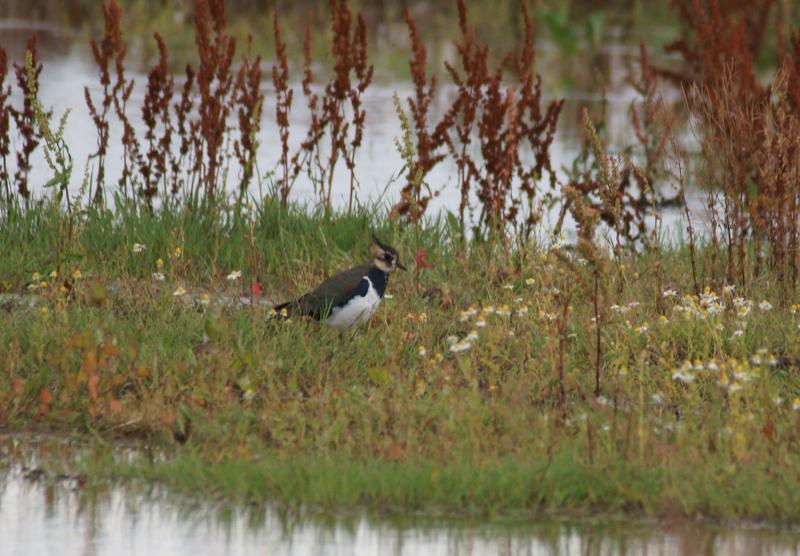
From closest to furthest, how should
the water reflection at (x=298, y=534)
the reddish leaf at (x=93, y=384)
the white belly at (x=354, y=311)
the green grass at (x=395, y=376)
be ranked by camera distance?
the water reflection at (x=298, y=534)
the green grass at (x=395, y=376)
the reddish leaf at (x=93, y=384)
the white belly at (x=354, y=311)

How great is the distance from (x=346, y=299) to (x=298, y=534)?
2310mm

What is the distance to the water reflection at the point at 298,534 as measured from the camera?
4508 mm

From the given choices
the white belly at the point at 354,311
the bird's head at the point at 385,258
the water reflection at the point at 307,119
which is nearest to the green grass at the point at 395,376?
the white belly at the point at 354,311

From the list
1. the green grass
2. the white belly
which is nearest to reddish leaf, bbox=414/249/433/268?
the green grass

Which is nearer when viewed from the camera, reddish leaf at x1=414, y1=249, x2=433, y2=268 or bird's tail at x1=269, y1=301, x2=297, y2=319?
bird's tail at x1=269, y1=301, x2=297, y2=319

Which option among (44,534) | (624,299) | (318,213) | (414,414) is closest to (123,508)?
(44,534)

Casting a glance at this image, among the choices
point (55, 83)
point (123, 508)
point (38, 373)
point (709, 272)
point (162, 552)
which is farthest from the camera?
point (55, 83)

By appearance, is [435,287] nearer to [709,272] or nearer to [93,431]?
[709,272]

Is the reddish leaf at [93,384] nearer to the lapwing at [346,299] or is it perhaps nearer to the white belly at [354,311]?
the lapwing at [346,299]

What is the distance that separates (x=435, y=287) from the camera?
7914 mm

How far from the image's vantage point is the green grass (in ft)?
16.5

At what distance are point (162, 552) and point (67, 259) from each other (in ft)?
11.2

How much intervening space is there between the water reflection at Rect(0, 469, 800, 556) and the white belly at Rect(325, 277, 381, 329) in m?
2.01

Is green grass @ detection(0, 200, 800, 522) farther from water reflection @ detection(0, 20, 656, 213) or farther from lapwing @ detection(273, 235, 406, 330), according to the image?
water reflection @ detection(0, 20, 656, 213)
